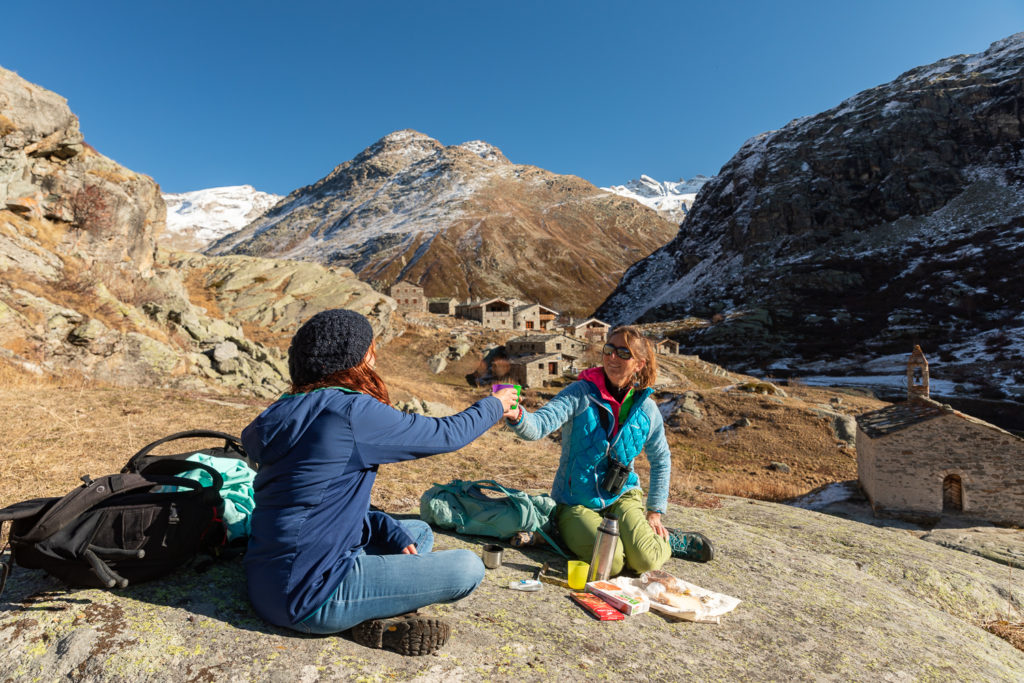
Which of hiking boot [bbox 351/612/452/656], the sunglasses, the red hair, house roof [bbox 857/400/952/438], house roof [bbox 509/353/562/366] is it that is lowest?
hiking boot [bbox 351/612/452/656]

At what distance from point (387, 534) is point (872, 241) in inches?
4521

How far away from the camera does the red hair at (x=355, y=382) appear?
10.4 ft

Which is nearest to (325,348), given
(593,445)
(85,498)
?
(85,498)

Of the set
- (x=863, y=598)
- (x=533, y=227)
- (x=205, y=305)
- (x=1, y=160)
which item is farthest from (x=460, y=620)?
(x=533, y=227)

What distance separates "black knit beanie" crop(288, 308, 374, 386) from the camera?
315 centimetres

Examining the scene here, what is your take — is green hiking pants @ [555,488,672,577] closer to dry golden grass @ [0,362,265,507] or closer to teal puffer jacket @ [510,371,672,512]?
teal puffer jacket @ [510,371,672,512]

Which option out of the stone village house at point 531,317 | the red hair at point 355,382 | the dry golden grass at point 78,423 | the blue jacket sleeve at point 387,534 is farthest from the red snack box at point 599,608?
the stone village house at point 531,317

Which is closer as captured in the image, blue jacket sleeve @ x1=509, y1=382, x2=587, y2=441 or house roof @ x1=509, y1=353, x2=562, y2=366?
blue jacket sleeve @ x1=509, y1=382, x2=587, y2=441

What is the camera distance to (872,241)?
308ft

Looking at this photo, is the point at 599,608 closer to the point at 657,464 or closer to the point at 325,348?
the point at 657,464

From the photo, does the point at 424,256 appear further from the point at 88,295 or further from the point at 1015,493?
the point at 1015,493

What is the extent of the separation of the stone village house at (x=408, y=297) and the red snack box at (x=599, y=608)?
68.3 m

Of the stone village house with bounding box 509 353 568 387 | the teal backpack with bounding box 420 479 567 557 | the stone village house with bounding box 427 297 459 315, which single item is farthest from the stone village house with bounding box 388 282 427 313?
the teal backpack with bounding box 420 479 567 557

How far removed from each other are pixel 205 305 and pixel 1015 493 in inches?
1817
